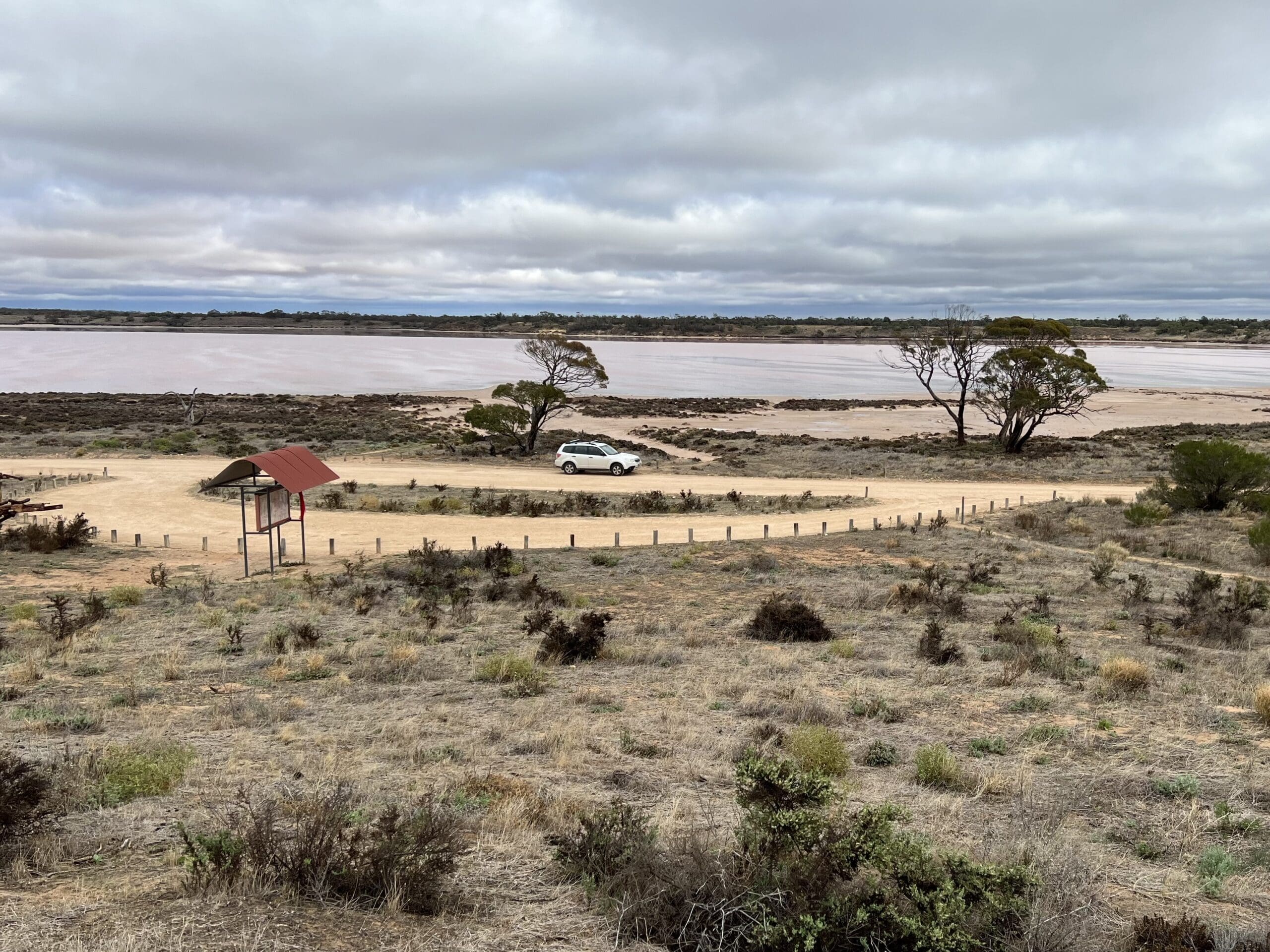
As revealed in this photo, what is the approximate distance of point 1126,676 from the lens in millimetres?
11188

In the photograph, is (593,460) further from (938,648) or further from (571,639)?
(938,648)

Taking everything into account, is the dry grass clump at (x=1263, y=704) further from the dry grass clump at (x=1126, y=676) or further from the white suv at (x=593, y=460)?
the white suv at (x=593, y=460)

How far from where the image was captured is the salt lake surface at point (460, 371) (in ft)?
336

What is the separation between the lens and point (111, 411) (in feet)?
220

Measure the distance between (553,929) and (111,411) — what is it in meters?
74.1

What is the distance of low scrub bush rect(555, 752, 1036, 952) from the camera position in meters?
4.95

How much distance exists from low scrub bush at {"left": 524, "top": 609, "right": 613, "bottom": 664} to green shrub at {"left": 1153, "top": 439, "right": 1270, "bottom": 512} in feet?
76.6

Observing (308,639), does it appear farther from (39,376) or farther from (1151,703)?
(39,376)

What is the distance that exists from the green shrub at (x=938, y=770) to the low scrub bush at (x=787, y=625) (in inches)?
233

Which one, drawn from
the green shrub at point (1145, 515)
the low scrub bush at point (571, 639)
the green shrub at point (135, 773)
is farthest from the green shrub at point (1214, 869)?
the green shrub at point (1145, 515)

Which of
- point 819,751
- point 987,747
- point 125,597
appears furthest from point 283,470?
point 987,747

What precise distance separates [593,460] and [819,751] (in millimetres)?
31244

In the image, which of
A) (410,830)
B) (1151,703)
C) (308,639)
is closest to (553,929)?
(410,830)

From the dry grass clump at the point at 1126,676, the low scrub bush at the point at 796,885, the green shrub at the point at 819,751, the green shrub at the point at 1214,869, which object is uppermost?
the low scrub bush at the point at 796,885
